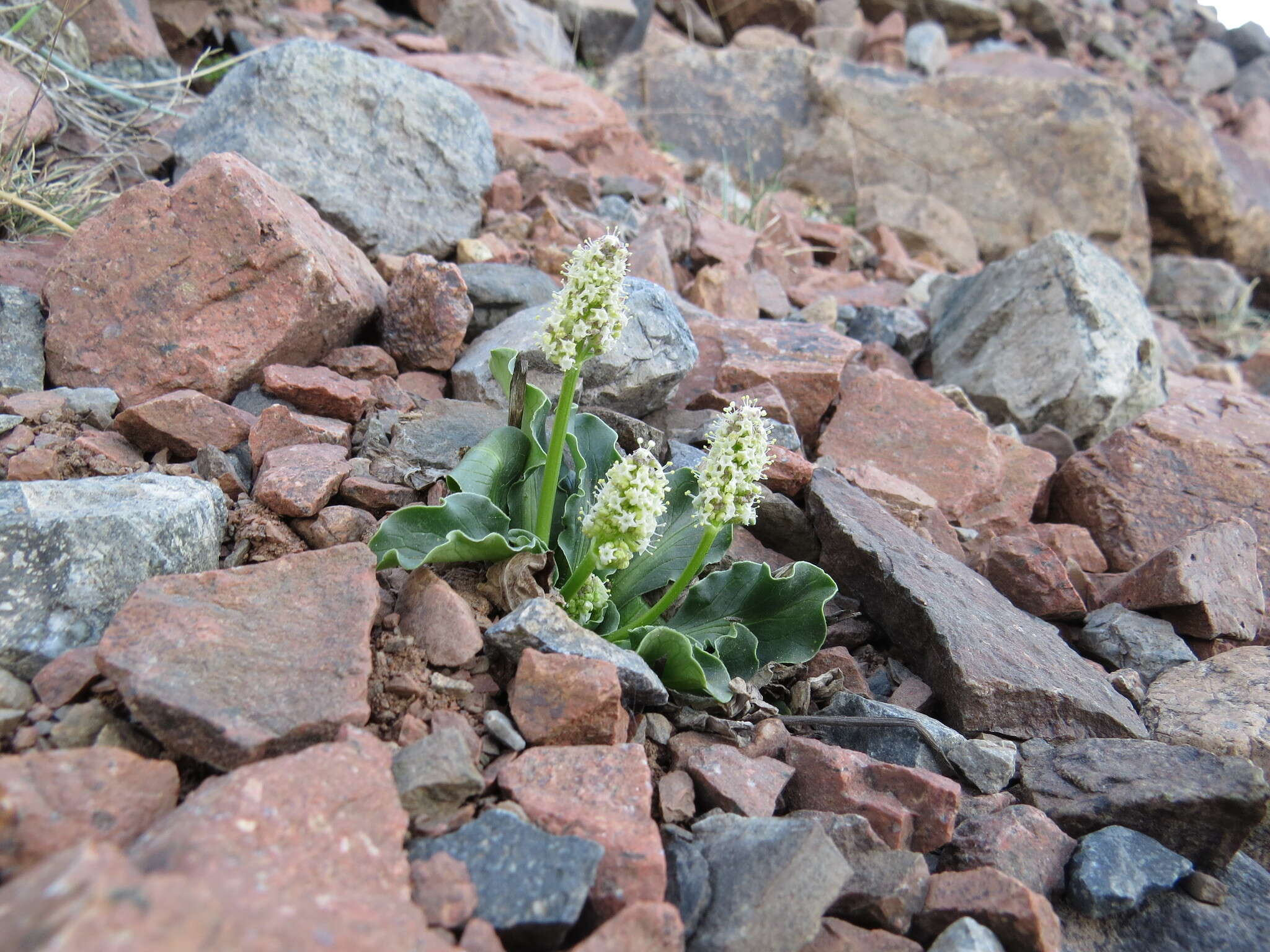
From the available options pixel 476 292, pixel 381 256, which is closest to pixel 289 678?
pixel 476 292

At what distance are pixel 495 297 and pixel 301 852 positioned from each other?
294cm

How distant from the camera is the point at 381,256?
438 centimetres

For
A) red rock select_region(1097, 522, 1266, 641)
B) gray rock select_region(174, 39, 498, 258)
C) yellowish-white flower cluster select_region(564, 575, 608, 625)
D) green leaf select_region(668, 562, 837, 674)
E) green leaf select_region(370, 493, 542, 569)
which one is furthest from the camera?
gray rock select_region(174, 39, 498, 258)

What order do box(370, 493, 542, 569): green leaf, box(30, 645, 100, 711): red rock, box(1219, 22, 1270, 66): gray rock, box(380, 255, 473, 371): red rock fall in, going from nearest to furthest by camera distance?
box(30, 645, 100, 711): red rock
box(370, 493, 542, 569): green leaf
box(380, 255, 473, 371): red rock
box(1219, 22, 1270, 66): gray rock

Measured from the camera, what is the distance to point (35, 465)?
265 cm

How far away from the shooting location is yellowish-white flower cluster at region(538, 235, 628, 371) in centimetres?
244

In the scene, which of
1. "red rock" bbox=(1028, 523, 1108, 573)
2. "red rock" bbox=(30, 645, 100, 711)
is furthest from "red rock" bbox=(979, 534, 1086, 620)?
"red rock" bbox=(30, 645, 100, 711)

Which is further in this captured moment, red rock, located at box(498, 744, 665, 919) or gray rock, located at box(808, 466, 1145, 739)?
gray rock, located at box(808, 466, 1145, 739)

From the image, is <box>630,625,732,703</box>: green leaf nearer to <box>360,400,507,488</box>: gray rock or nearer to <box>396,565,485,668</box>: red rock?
<box>396,565,485,668</box>: red rock

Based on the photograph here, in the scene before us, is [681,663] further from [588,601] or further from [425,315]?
[425,315]

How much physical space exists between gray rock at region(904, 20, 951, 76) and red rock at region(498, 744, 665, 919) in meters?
10.5

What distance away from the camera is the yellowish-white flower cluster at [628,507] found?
2.29 m

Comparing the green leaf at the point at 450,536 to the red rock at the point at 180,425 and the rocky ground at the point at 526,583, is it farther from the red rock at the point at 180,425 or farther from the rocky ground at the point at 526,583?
the red rock at the point at 180,425

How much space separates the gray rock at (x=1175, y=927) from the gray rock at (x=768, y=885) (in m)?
0.70
